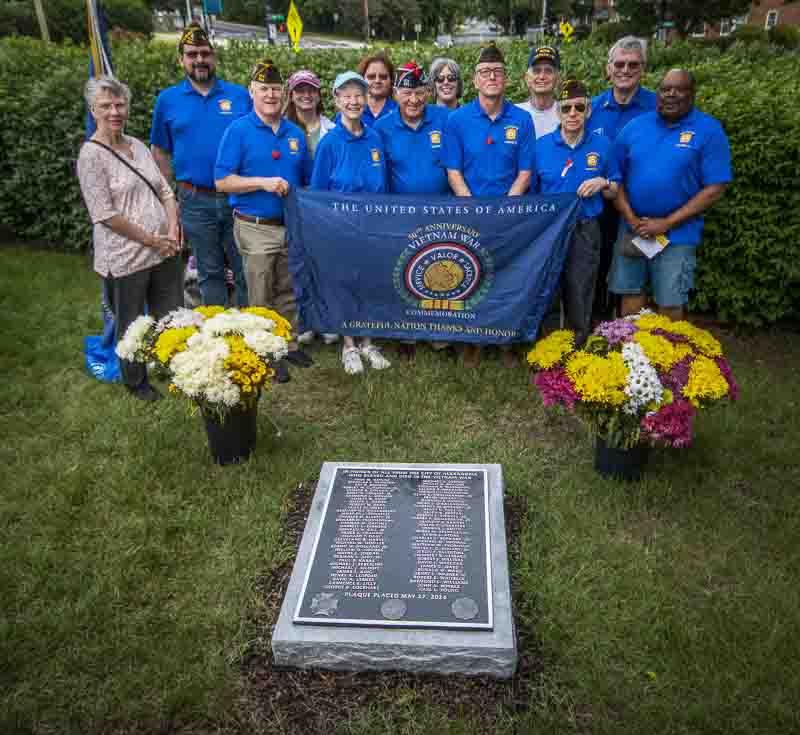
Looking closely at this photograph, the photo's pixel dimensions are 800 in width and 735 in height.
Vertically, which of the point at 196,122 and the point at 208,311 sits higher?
the point at 196,122

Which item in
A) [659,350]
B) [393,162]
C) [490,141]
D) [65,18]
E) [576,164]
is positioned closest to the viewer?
[659,350]

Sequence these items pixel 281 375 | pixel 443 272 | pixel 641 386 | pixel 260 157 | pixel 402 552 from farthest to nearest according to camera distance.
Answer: pixel 281 375, pixel 443 272, pixel 260 157, pixel 641 386, pixel 402 552

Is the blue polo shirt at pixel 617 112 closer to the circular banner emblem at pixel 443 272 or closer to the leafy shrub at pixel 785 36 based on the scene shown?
the circular banner emblem at pixel 443 272

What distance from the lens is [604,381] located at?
321 cm

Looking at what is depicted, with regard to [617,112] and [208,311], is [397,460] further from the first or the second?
[617,112]

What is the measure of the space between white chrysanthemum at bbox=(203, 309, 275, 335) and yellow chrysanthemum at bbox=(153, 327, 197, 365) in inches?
4.7

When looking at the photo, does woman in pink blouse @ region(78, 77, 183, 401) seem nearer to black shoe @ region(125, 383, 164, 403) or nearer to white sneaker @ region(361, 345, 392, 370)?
black shoe @ region(125, 383, 164, 403)

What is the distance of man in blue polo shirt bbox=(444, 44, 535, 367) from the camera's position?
4406mm

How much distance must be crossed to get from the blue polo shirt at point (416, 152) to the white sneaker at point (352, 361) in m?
1.24

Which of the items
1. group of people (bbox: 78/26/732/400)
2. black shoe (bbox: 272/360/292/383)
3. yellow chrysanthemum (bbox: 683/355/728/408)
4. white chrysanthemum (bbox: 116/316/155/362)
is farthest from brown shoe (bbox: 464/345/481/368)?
white chrysanthemum (bbox: 116/316/155/362)

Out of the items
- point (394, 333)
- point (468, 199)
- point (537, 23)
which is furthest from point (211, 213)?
point (537, 23)

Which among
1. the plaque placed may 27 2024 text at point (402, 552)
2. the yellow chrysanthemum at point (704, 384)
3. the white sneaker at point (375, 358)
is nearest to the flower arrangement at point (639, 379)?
the yellow chrysanthemum at point (704, 384)

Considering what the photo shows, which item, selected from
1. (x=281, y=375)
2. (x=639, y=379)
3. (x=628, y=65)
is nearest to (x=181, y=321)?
(x=281, y=375)

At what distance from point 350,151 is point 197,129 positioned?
1.21 meters
